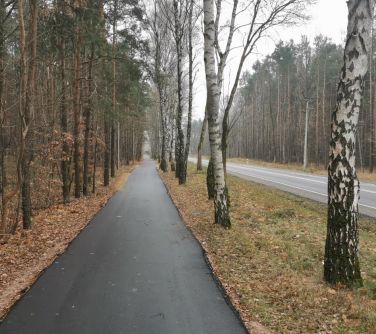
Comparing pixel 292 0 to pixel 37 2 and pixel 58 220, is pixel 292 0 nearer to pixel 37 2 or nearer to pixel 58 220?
pixel 37 2

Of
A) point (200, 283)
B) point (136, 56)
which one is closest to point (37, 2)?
point (200, 283)

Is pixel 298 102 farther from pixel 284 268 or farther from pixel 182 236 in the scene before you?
pixel 284 268

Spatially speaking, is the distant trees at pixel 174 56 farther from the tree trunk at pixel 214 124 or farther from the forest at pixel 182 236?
the tree trunk at pixel 214 124

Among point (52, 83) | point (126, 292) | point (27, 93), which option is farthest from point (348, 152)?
point (52, 83)

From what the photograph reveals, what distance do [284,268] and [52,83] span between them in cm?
1733

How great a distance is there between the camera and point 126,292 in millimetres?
6141

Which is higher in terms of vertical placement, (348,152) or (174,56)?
(174,56)

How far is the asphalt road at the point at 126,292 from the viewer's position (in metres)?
5.03

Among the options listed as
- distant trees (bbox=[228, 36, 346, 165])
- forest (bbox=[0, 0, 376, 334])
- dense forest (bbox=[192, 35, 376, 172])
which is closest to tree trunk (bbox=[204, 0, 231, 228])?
forest (bbox=[0, 0, 376, 334])

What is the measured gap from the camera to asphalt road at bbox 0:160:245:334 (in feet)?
16.5

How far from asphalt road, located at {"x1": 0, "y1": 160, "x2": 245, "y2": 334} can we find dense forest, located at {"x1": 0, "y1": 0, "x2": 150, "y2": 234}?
3.65m

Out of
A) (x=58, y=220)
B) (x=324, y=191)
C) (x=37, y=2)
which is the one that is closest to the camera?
(x=37, y=2)

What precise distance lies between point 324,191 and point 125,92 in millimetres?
11565

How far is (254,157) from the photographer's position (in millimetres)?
77875
